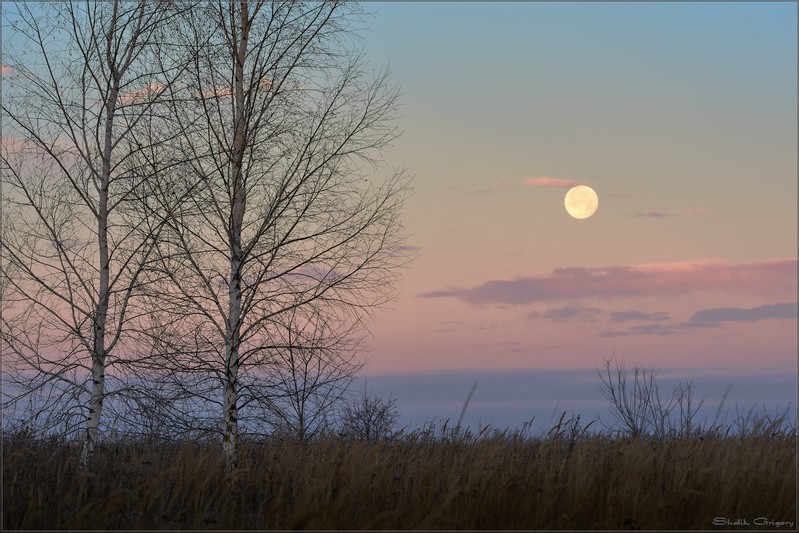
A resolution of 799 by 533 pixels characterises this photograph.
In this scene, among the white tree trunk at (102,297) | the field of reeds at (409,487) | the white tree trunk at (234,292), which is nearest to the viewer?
the field of reeds at (409,487)

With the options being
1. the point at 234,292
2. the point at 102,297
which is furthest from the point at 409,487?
the point at 102,297

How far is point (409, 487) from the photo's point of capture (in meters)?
9.18

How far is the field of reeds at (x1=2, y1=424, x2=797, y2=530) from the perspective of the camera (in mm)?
7805

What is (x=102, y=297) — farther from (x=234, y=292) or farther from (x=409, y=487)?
(x=409, y=487)

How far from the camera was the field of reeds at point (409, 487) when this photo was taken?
7805mm

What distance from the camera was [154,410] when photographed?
37.6 ft

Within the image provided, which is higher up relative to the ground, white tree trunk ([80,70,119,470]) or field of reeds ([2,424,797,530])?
white tree trunk ([80,70,119,470])

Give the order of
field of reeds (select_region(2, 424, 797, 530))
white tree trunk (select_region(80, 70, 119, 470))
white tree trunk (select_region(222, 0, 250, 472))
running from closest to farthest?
field of reeds (select_region(2, 424, 797, 530)) < white tree trunk (select_region(222, 0, 250, 472)) < white tree trunk (select_region(80, 70, 119, 470))

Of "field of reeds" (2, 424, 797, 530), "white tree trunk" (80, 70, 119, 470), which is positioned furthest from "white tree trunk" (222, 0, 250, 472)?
"white tree trunk" (80, 70, 119, 470)

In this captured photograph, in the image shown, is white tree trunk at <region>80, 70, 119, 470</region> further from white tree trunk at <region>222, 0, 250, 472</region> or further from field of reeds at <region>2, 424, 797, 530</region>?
white tree trunk at <region>222, 0, 250, 472</region>

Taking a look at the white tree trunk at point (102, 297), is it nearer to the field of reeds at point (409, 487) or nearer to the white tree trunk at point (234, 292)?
the field of reeds at point (409, 487)

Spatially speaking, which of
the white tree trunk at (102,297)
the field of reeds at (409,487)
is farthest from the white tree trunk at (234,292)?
the white tree trunk at (102,297)

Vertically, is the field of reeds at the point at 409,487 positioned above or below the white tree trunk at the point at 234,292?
below

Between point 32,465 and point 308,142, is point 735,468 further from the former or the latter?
point 32,465
